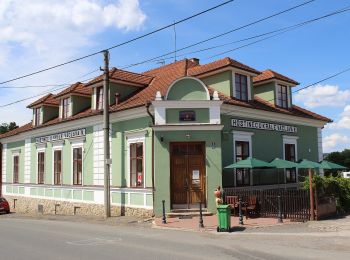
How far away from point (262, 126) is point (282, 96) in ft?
12.5

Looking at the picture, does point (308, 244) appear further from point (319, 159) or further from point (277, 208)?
point (319, 159)

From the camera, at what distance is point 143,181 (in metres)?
20.2

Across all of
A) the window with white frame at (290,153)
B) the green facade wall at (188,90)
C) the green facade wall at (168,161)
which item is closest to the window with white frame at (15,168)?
the green facade wall at (168,161)

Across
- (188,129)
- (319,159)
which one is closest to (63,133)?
(188,129)

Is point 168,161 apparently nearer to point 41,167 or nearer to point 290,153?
point 290,153

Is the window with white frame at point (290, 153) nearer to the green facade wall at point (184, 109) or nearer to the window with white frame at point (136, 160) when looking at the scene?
the green facade wall at point (184, 109)

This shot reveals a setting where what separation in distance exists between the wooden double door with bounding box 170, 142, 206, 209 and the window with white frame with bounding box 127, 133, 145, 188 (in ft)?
5.77

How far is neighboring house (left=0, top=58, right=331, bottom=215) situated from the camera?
19109 mm

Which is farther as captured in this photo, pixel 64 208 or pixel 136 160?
pixel 64 208

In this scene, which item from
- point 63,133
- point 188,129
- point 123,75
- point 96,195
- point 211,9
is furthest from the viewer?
point 63,133

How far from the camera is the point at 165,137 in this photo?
62.6ft

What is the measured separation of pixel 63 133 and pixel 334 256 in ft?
64.0

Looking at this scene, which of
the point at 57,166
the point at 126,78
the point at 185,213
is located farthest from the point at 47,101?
the point at 185,213

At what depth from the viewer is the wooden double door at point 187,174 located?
1914cm
